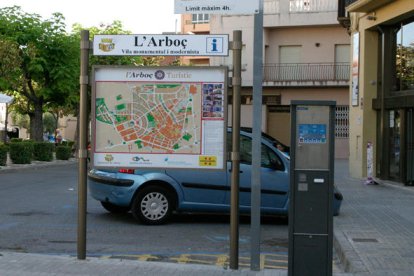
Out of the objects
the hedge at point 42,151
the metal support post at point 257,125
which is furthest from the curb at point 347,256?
the hedge at point 42,151

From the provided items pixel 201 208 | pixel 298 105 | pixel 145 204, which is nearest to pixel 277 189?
pixel 201 208

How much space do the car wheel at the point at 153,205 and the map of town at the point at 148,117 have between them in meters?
3.14

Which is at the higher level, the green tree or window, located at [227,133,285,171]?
the green tree

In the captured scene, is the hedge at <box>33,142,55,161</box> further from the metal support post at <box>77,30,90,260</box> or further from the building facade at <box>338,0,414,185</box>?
the metal support post at <box>77,30,90,260</box>

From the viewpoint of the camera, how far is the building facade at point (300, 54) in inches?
1451

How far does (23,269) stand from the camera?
6836 millimetres

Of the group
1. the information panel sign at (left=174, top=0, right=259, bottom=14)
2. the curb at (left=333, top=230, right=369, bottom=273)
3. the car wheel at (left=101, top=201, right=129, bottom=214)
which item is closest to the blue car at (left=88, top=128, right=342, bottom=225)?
the car wheel at (left=101, top=201, right=129, bottom=214)

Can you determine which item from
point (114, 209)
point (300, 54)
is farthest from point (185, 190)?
point (300, 54)

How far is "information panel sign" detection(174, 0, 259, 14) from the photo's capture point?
6.79 meters

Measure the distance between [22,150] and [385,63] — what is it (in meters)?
15.8

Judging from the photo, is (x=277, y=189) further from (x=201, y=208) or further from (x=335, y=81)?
(x=335, y=81)

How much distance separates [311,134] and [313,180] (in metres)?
0.48

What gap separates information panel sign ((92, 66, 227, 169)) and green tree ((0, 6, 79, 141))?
22458 millimetres

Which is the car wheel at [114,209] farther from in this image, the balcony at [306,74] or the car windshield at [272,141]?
the balcony at [306,74]
